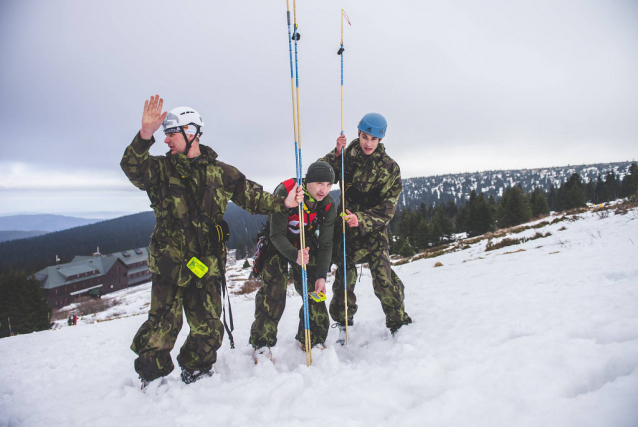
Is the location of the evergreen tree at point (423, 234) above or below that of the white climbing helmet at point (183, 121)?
below

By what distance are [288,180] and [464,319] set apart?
120 inches

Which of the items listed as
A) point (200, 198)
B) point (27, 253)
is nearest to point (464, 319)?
point (200, 198)

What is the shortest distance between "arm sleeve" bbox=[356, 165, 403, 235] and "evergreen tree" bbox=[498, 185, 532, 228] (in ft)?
165

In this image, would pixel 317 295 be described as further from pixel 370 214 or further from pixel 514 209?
pixel 514 209

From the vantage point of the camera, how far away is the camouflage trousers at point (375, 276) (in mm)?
4152

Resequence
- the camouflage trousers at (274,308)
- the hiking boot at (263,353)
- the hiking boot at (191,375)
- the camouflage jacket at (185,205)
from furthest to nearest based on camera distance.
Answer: the camouflage trousers at (274,308), the hiking boot at (263,353), the hiking boot at (191,375), the camouflage jacket at (185,205)

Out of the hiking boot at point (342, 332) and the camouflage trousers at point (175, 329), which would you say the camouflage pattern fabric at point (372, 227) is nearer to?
the hiking boot at point (342, 332)

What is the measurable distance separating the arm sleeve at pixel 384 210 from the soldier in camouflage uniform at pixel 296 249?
0.44m

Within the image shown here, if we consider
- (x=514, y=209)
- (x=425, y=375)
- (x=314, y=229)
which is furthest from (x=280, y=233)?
(x=514, y=209)

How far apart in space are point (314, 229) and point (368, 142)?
4.93 ft

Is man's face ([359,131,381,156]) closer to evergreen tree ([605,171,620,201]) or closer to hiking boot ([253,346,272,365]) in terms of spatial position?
hiking boot ([253,346,272,365])

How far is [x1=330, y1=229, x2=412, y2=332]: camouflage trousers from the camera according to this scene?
4152 mm

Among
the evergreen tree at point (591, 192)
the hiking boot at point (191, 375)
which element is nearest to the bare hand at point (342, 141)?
the hiking boot at point (191, 375)

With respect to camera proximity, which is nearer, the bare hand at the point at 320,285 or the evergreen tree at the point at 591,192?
the bare hand at the point at 320,285
